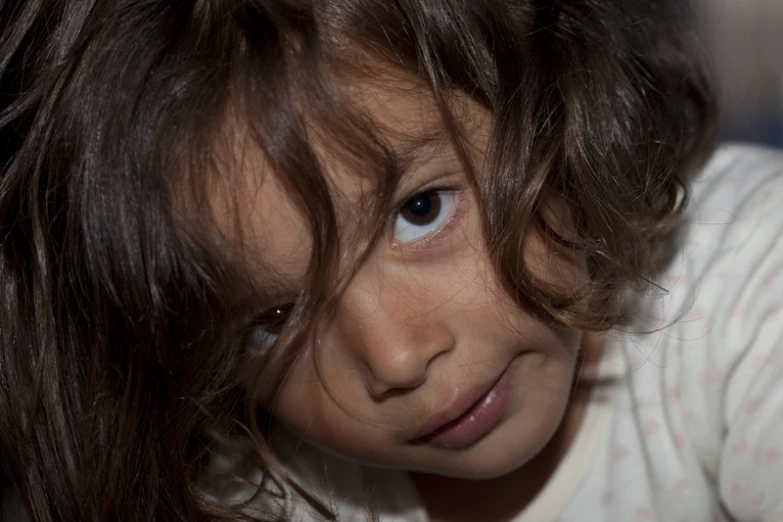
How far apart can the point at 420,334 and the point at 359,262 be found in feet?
0.19

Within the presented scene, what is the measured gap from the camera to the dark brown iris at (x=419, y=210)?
63 centimetres

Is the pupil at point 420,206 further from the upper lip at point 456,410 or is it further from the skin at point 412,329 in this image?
the upper lip at point 456,410

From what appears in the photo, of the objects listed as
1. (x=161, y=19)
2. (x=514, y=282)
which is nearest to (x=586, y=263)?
(x=514, y=282)

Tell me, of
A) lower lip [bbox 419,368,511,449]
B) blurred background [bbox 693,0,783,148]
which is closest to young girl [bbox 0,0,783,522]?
lower lip [bbox 419,368,511,449]

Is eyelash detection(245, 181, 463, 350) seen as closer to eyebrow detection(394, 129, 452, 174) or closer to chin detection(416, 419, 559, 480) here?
eyebrow detection(394, 129, 452, 174)

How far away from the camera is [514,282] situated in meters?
0.65

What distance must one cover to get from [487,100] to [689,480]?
1.21ft

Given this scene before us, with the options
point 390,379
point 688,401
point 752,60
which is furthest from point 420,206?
point 752,60

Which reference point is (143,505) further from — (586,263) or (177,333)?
(586,263)

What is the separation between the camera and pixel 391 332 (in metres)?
0.61

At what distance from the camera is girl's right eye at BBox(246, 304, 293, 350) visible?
0.65 meters

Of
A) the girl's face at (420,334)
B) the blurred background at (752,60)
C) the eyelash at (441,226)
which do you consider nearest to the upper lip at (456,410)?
the girl's face at (420,334)

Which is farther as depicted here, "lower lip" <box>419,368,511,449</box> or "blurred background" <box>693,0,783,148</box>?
"blurred background" <box>693,0,783,148</box>

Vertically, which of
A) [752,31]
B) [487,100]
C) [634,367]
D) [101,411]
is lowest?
[752,31]
